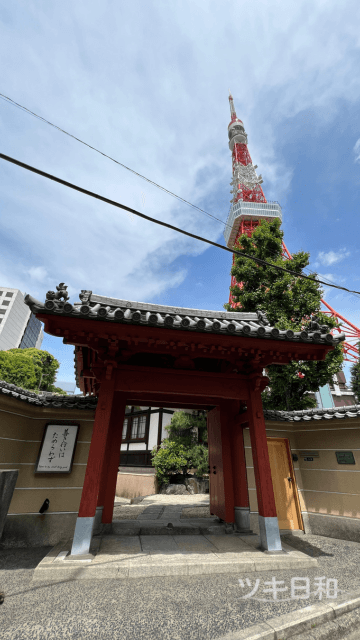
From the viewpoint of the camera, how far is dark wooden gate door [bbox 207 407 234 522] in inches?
278

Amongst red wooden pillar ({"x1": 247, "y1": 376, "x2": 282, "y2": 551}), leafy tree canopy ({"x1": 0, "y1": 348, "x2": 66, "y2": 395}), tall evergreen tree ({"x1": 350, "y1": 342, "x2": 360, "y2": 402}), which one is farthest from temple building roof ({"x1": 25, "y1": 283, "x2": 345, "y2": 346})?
leafy tree canopy ({"x1": 0, "y1": 348, "x2": 66, "y2": 395})

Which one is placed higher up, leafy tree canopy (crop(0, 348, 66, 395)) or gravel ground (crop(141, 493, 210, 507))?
leafy tree canopy (crop(0, 348, 66, 395))

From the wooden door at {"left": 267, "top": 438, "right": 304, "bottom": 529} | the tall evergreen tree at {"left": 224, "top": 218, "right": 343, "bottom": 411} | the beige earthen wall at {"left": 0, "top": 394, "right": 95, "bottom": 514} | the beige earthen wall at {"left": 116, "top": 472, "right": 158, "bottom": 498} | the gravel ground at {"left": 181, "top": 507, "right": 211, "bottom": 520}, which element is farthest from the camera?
the beige earthen wall at {"left": 116, "top": 472, "right": 158, "bottom": 498}

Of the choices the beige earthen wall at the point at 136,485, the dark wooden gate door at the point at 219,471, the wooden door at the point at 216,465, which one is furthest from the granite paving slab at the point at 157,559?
the beige earthen wall at the point at 136,485

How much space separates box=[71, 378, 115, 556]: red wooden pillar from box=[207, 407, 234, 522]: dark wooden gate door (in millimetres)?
3535

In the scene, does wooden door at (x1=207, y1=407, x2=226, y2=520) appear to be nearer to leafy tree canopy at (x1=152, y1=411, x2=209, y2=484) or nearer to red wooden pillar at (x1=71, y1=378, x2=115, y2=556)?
red wooden pillar at (x1=71, y1=378, x2=115, y2=556)

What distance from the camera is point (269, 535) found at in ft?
17.7

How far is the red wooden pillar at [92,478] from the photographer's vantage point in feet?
15.7

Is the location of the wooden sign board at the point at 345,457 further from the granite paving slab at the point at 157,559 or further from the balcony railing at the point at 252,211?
the balcony railing at the point at 252,211

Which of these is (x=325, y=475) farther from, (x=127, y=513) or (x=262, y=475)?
(x=127, y=513)

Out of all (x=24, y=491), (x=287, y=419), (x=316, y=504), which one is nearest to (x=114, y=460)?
(x=24, y=491)

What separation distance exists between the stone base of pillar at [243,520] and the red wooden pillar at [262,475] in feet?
4.55

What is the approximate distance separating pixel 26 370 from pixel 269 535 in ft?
84.8

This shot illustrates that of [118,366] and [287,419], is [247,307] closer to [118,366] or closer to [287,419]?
[287,419]
